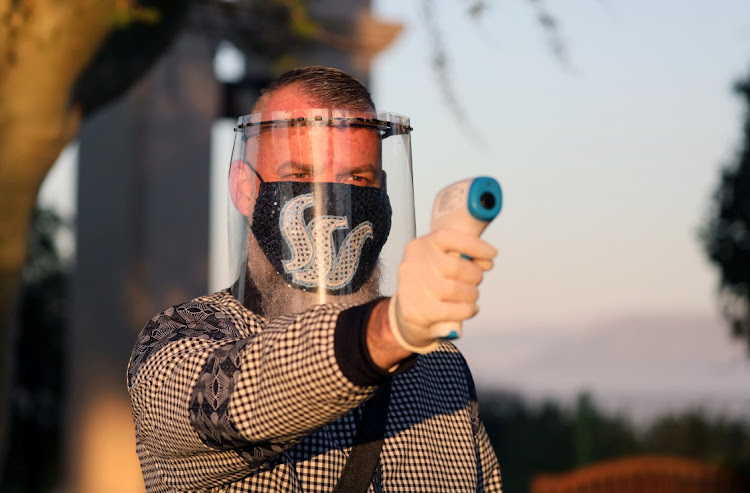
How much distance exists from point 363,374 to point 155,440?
1.81ft

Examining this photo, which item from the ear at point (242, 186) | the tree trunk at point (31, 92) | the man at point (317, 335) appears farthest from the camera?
the tree trunk at point (31, 92)

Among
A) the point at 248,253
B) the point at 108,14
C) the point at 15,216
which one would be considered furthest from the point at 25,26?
the point at 248,253

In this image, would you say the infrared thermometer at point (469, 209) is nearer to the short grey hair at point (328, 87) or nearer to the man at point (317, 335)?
the man at point (317, 335)

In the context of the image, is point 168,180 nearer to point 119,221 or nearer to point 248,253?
point 119,221

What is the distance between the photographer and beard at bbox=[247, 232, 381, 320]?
2164mm

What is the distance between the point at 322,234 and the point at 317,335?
54cm

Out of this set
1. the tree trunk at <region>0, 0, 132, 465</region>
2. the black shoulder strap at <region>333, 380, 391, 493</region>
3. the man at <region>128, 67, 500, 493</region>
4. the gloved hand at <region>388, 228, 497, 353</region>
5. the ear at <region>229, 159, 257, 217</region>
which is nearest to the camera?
the gloved hand at <region>388, 228, 497, 353</region>

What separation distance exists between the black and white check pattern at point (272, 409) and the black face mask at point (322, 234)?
0.16m

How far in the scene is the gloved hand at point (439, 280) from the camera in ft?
4.91

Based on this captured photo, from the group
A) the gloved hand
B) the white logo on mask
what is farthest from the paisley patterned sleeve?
the white logo on mask

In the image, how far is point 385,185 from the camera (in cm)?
232

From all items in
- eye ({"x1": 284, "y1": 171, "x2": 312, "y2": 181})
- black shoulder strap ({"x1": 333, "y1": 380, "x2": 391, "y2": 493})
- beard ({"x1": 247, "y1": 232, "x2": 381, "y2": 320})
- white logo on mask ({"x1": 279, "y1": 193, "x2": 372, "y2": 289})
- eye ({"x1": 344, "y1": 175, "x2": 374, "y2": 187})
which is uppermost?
eye ({"x1": 284, "y1": 171, "x2": 312, "y2": 181})

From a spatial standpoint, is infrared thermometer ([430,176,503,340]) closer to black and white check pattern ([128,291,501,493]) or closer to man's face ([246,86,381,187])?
black and white check pattern ([128,291,501,493])

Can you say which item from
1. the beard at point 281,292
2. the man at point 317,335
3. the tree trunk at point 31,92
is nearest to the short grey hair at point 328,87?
the man at point 317,335
